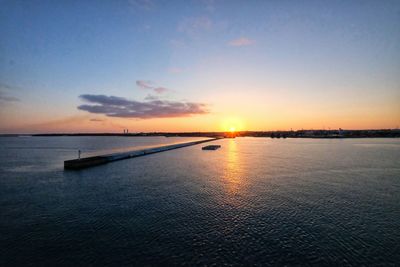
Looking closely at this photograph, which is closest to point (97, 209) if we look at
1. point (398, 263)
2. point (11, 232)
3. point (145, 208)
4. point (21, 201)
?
point (145, 208)

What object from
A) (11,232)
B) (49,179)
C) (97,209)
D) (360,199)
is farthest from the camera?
(49,179)

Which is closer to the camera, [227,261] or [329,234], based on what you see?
[227,261]

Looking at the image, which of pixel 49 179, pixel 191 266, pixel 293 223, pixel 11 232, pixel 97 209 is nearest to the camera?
pixel 191 266

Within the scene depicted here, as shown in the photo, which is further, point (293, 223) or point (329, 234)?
point (293, 223)

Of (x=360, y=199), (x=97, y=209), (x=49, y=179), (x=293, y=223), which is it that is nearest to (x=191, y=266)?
(x=293, y=223)

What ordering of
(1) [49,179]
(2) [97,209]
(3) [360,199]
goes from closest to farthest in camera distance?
(2) [97,209] → (3) [360,199] → (1) [49,179]

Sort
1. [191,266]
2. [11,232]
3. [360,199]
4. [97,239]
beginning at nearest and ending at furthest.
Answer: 1. [191,266]
2. [97,239]
3. [11,232]
4. [360,199]

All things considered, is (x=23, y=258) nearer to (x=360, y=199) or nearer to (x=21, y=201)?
(x=21, y=201)

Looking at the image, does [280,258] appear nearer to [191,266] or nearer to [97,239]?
[191,266]
